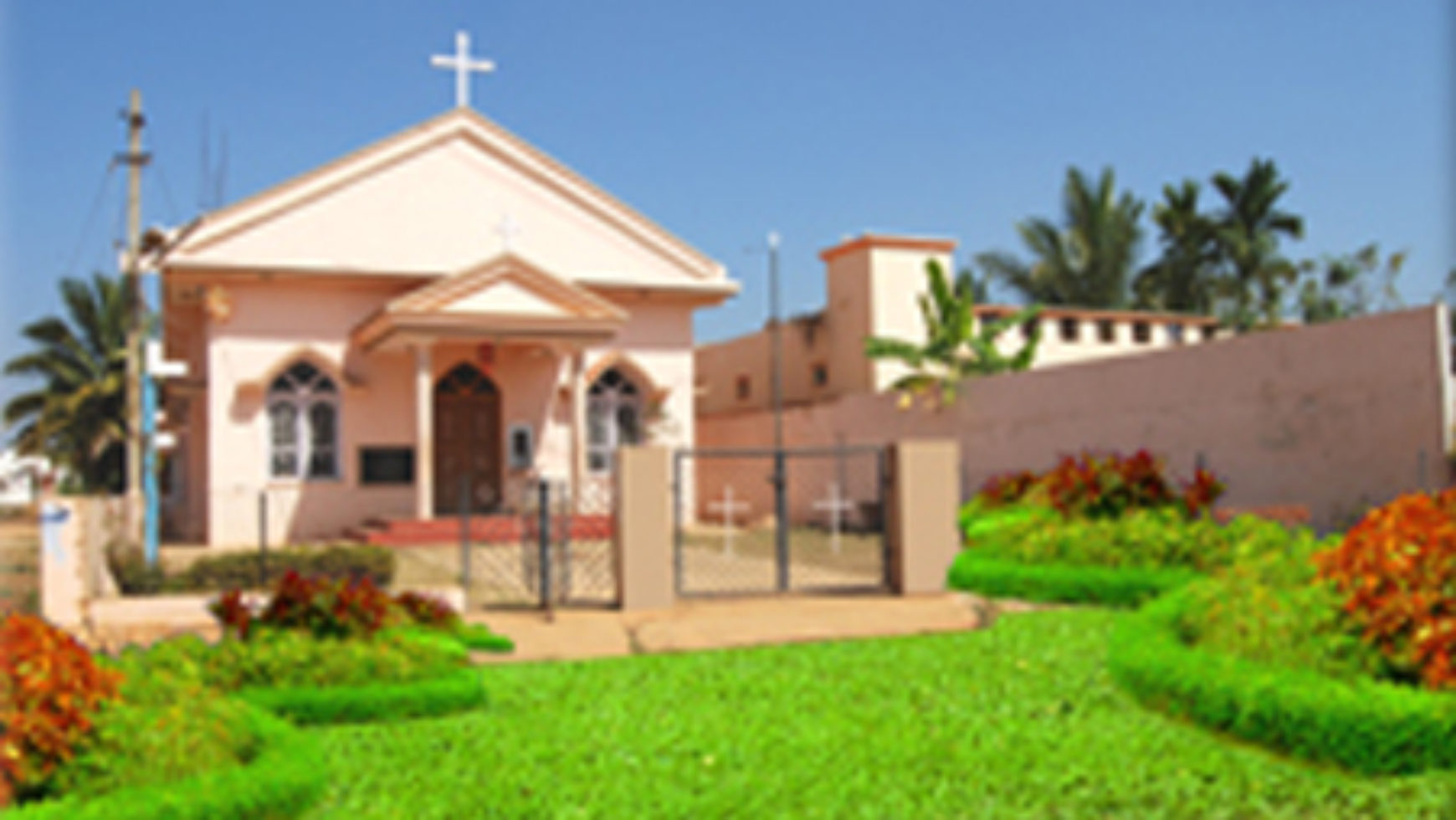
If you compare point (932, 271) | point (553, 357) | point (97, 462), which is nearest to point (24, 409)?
point (97, 462)

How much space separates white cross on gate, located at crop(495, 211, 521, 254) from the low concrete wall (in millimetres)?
8964

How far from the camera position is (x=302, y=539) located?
23.3 meters

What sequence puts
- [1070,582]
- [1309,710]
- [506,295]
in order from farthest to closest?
[506,295] < [1070,582] < [1309,710]

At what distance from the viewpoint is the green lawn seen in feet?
17.6

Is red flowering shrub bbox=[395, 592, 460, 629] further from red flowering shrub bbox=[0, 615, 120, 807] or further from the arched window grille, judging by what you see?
the arched window grille

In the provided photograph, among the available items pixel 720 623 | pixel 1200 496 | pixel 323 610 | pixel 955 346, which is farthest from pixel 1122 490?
pixel 955 346

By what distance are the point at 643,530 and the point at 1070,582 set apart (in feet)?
12.2

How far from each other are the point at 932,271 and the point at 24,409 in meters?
24.6

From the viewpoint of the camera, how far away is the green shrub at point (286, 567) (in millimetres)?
14055

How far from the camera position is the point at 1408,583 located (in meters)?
6.01

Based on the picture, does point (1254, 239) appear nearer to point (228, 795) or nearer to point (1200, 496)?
point (1200, 496)

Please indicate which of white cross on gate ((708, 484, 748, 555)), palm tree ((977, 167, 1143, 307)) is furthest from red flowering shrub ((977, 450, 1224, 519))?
palm tree ((977, 167, 1143, 307))

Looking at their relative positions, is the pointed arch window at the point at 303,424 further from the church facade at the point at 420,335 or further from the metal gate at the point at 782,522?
the metal gate at the point at 782,522

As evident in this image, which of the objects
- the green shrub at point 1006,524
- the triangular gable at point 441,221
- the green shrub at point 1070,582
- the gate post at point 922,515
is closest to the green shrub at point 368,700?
the green shrub at point 1070,582
